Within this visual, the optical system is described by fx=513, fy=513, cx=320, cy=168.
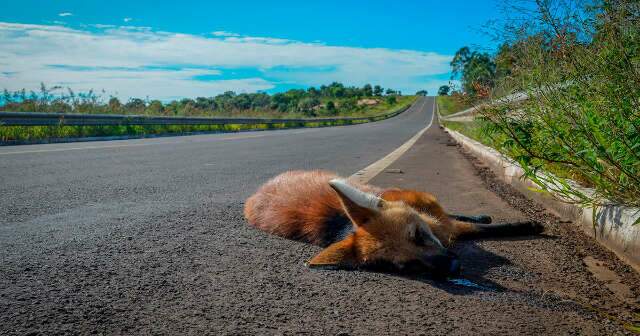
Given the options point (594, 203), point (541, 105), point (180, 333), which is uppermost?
point (541, 105)

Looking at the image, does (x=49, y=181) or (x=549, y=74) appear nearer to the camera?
(x=549, y=74)

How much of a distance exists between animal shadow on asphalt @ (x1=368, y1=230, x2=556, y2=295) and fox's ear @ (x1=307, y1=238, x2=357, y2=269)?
0.19 metres

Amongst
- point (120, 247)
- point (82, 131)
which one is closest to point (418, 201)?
point (120, 247)

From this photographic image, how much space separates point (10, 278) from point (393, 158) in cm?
835

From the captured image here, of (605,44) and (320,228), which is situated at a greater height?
(605,44)

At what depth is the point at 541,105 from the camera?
471 centimetres

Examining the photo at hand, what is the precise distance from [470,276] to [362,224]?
0.73 metres

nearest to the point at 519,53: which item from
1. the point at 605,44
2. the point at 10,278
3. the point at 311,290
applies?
the point at 605,44

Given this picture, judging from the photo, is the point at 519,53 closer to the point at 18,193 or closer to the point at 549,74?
the point at 549,74

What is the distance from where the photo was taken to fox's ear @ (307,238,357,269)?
3156 millimetres

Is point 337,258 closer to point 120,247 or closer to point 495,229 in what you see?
point 120,247

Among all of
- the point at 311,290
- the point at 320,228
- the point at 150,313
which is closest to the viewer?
the point at 150,313

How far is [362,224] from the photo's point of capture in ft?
10.8

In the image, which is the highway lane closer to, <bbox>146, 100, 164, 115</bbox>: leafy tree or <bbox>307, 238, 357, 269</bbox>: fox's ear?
<bbox>307, 238, 357, 269</bbox>: fox's ear
